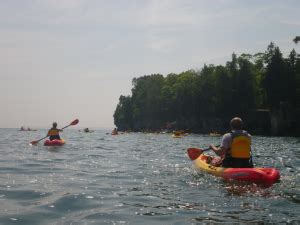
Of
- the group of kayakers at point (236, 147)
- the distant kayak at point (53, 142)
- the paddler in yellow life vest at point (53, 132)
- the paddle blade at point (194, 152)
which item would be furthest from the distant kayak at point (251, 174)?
the paddler in yellow life vest at point (53, 132)

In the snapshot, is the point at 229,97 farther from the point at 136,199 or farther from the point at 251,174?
the point at 136,199

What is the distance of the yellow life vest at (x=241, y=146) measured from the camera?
11805 mm

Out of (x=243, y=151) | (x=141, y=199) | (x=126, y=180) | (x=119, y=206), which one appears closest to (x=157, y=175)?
(x=126, y=180)

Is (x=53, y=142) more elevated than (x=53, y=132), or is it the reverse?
(x=53, y=132)

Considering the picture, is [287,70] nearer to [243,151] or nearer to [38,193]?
[243,151]

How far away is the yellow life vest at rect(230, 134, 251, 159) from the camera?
1180 cm

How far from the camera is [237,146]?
1191 centimetres

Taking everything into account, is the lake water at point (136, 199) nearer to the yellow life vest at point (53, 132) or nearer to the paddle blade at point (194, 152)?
the paddle blade at point (194, 152)

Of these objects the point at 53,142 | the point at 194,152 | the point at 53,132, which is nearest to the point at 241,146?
the point at 194,152

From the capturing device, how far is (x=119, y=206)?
7969mm

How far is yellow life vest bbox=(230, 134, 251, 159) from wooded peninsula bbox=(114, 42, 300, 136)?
56.2 m

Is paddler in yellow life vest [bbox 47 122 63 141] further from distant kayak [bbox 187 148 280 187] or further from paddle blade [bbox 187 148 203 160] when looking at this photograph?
distant kayak [bbox 187 148 280 187]

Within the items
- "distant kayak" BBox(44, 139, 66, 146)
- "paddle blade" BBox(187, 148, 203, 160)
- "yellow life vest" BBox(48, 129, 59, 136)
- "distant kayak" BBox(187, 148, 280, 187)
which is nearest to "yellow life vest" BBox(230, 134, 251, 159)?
"distant kayak" BBox(187, 148, 280, 187)

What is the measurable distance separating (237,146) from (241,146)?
0.11m
